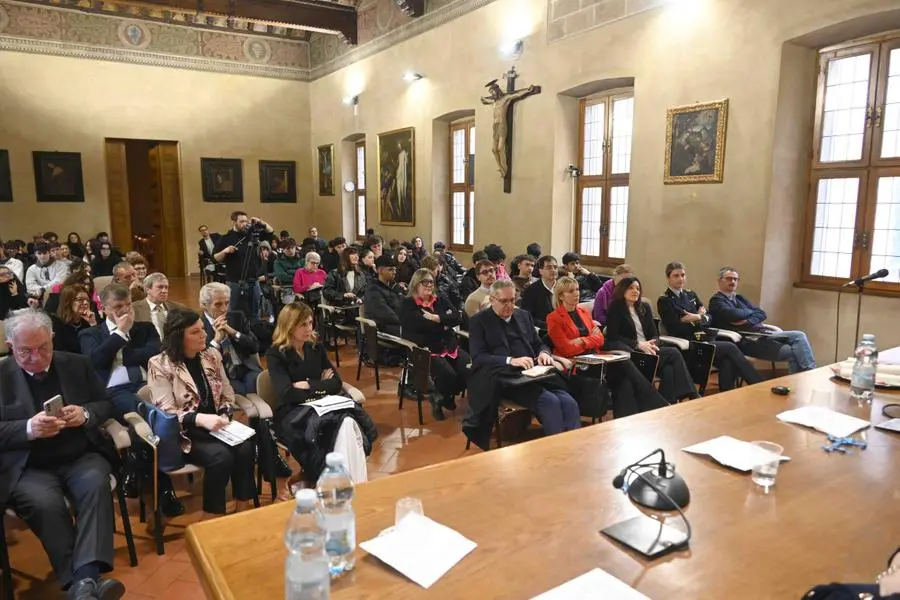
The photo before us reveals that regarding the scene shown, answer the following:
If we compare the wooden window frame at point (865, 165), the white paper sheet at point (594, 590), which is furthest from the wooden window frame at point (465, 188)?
the white paper sheet at point (594, 590)

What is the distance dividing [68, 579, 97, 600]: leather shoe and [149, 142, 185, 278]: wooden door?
14077mm

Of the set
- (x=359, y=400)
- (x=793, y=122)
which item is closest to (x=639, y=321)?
(x=359, y=400)

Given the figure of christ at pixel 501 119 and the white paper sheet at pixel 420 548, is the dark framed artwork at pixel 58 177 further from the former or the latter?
the white paper sheet at pixel 420 548

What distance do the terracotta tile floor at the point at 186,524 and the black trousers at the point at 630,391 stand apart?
741 millimetres

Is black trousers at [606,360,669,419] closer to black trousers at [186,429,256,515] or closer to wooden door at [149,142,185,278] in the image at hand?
black trousers at [186,429,256,515]

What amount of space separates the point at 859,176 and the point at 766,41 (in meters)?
1.67

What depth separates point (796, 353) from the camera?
5.79 metres

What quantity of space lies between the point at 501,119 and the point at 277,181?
830 cm

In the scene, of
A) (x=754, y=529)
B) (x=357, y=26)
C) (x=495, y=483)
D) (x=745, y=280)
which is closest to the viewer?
(x=754, y=529)

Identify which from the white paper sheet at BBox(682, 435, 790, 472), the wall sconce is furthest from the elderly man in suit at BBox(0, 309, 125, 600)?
the wall sconce

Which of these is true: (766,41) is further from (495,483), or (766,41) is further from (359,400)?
(495,483)

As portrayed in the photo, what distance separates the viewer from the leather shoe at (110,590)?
2568 mm

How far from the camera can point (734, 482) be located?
6.81 ft

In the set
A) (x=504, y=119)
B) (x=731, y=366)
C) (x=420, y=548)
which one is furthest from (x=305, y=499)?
(x=504, y=119)
